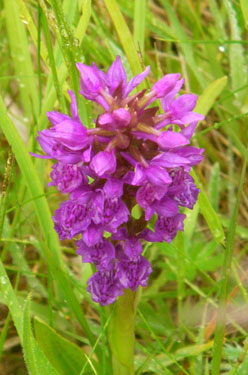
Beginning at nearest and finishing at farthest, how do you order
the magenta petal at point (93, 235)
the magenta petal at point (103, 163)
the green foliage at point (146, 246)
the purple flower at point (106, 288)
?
1. the magenta petal at point (103, 163)
2. the magenta petal at point (93, 235)
3. the purple flower at point (106, 288)
4. the green foliage at point (146, 246)

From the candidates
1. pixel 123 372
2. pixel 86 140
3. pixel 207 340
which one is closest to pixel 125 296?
pixel 123 372

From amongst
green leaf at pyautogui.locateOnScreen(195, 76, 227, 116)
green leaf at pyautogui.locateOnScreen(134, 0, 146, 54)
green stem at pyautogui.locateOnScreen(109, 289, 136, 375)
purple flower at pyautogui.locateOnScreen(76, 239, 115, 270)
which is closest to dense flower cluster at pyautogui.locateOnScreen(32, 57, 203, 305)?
purple flower at pyautogui.locateOnScreen(76, 239, 115, 270)

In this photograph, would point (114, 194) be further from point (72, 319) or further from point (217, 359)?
point (72, 319)

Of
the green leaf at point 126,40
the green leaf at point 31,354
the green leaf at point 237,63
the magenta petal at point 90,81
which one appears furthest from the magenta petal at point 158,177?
the green leaf at point 237,63

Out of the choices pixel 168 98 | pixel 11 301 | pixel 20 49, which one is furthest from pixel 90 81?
pixel 20 49

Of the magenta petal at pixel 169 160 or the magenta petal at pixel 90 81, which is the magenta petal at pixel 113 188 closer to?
the magenta petal at pixel 169 160

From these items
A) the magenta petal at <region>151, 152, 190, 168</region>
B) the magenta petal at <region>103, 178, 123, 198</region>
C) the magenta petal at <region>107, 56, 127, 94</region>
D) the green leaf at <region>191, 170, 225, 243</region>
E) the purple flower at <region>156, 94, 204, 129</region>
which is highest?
the magenta petal at <region>107, 56, 127, 94</region>

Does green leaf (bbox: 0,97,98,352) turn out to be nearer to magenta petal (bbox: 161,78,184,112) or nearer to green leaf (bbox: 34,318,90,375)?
green leaf (bbox: 34,318,90,375)

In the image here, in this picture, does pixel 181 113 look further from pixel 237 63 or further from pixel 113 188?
pixel 237 63
